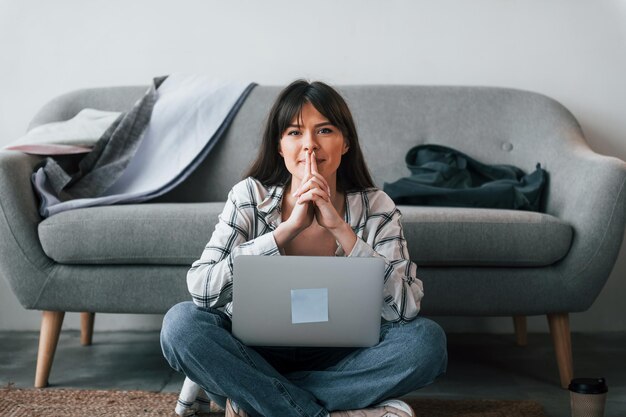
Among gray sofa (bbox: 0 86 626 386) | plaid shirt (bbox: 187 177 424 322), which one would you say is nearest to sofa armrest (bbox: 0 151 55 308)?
gray sofa (bbox: 0 86 626 386)

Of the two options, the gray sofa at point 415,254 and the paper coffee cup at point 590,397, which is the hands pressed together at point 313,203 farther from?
the paper coffee cup at point 590,397

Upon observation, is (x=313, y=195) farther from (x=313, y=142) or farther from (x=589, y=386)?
(x=589, y=386)

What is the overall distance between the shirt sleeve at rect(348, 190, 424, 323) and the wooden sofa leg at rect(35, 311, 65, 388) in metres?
0.99

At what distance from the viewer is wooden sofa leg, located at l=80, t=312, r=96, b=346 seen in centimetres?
273

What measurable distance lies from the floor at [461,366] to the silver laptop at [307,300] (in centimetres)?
67

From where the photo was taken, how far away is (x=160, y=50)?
3.04m

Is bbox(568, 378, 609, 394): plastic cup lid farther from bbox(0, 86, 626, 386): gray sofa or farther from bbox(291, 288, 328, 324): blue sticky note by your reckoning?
bbox(291, 288, 328, 324): blue sticky note

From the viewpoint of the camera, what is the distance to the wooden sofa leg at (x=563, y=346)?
2256mm

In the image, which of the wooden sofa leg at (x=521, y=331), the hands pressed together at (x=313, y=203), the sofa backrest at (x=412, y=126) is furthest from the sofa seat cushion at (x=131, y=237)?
the wooden sofa leg at (x=521, y=331)

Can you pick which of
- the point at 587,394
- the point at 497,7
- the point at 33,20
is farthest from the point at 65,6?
the point at 587,394

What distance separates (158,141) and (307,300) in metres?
1.29

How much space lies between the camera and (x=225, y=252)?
1.73 m

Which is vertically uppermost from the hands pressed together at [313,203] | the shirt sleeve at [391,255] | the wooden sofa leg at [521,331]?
the hands pressed together at [313,203]

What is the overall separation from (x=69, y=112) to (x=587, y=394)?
6.39 ft
